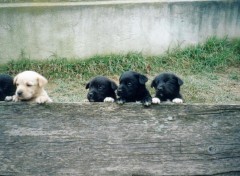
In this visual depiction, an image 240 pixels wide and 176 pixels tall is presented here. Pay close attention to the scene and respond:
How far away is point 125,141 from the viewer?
289 cm

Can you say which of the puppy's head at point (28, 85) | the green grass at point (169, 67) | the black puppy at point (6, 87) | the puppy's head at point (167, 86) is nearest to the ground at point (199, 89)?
the green grass at point (169, 67)

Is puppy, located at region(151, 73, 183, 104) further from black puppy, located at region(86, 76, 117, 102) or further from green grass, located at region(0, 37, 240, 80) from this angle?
green grass, located at region(0, 37, 240, 80)

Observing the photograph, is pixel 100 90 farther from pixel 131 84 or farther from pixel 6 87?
pixel 6 87

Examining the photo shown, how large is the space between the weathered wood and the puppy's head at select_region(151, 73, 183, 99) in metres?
2.25

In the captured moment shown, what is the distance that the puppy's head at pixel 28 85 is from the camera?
4633mm

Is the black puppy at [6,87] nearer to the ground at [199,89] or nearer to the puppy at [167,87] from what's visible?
the puppy at [167,87]

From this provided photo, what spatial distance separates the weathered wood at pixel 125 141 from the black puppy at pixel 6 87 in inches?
72.2

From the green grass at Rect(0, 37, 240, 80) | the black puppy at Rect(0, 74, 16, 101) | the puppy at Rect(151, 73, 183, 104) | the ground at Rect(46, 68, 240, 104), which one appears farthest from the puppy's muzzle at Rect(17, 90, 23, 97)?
the green grass at Rect(0, 37, 240, 80)

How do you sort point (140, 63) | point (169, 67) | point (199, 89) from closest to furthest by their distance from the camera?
1. point (199, 89)
2. point (140, 63)
3. point (169, 67)

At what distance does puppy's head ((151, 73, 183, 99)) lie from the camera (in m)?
5.15

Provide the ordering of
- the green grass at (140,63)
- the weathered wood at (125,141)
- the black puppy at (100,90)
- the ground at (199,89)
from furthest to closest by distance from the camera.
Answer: the green grass at (140,63)
the ground at (199,89)
the black puppy at (100,90)
the weathered wood at (125,141)

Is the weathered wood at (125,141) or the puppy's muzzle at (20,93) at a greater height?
the weathered wood at (125,141)

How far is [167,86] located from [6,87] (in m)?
1.86

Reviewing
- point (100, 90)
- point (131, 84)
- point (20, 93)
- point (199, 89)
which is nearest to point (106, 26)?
point (199, 89)
